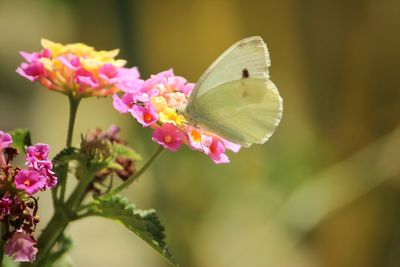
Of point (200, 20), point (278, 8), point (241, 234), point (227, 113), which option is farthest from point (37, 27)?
point (227, 113)

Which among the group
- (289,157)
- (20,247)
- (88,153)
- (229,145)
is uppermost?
(289,157)

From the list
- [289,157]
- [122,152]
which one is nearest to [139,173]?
[122,152]

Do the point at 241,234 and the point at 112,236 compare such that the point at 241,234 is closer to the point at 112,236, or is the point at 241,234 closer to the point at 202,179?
the point at 202,179

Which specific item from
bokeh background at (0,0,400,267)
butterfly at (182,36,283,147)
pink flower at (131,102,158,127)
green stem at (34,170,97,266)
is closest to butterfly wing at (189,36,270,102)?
butterfly at (182,36,283,147)

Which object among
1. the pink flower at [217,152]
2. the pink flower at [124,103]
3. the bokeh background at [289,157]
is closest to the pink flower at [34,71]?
the pink flower at [124,103]

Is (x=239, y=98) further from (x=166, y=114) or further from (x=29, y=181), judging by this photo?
(x=29, y=181)

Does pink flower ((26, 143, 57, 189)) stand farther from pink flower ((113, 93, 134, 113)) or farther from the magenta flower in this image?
pink flower ((113, 93, 134, 113))
